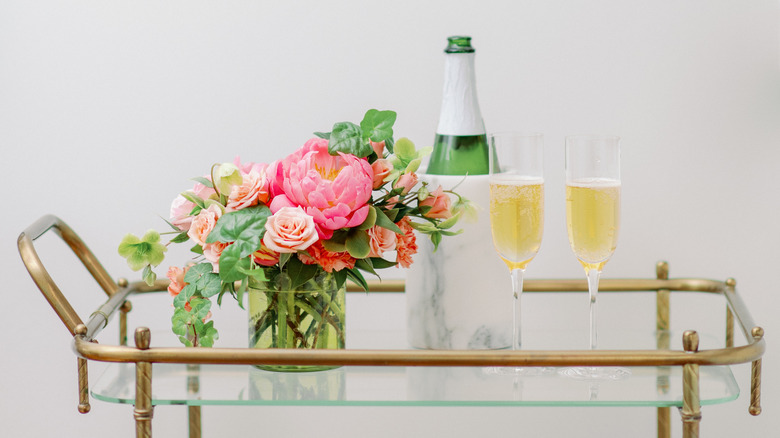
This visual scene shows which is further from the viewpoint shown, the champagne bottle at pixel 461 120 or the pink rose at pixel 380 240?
the champagne bottle at pixel 461 120

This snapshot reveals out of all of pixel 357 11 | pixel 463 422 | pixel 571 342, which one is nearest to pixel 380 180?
pixel 571 342

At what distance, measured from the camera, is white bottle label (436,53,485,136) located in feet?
3.24

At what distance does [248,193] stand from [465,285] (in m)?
0.28

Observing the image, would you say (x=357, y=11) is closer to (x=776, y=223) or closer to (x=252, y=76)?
(x=252, y=76)

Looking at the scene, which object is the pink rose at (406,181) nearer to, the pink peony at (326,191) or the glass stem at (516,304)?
the pink peony at (326,191)

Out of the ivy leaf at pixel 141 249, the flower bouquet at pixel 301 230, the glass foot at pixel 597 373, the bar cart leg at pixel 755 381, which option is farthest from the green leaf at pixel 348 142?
the bar cart leg at pixel 755 381

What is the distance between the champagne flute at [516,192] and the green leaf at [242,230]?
0.80ft

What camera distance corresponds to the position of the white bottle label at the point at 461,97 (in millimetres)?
987

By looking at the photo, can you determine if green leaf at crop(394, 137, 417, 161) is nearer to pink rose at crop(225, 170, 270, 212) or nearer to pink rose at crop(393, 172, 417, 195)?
pink rose at crop(393, 172, 417, 195)

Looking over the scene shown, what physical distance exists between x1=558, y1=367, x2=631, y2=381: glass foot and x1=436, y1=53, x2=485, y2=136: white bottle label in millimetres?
285

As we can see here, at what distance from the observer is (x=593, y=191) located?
0.90m

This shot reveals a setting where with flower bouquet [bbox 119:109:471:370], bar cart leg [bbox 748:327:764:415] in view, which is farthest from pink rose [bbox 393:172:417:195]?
bar cart leg [bbox 748:327:764:415]

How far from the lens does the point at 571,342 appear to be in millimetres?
1070

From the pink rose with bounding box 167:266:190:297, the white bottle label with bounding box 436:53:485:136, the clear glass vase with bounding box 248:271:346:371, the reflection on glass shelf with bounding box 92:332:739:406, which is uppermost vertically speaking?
the white bottle label with bounding box 436:53:485:136
